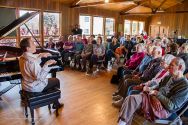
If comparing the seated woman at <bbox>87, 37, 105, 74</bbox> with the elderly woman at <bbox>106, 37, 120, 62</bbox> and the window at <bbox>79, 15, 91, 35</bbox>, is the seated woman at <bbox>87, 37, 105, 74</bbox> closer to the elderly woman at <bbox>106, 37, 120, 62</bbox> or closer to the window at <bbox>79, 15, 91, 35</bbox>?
the elderly woman at <bbox>106, 37, 120, 62</bbox>

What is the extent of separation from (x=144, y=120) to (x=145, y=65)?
176 cm

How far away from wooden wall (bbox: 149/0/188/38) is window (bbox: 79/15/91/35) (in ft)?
21.8

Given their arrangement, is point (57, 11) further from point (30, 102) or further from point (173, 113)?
point (173, 113)

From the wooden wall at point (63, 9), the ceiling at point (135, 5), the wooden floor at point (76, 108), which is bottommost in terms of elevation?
the wooden floor at point (76, 108)

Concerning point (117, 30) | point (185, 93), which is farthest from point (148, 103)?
point (117, 30)

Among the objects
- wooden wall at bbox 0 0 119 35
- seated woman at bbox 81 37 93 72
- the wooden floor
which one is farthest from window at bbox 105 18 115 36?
the wooden floor

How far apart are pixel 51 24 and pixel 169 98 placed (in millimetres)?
7502

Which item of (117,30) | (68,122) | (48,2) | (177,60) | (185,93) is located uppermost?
(48,2)

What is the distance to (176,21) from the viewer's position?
13500mm

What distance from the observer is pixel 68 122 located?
2967 mm

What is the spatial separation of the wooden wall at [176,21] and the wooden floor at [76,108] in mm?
10337

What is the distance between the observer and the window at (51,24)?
8.52 metres

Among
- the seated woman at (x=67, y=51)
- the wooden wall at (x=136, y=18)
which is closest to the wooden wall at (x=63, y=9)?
the wooden wall at (x=136, y=18)

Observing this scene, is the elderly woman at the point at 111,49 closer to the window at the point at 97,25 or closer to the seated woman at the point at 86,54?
the seated woman at the point at 86,54
